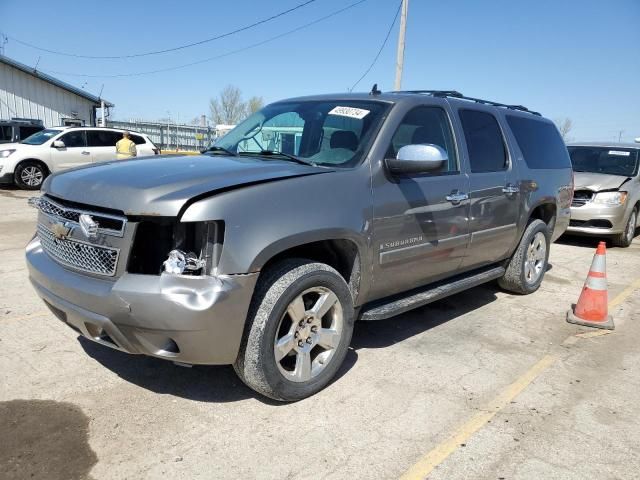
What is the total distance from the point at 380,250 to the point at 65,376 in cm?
222

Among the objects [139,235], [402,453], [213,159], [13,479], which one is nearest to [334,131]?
[213,159]

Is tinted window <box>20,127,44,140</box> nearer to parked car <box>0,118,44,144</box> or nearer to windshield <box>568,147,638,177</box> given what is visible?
parked car <box>0,118,44,144</box>

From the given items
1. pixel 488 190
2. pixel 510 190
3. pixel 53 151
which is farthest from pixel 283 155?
pixel 53 151

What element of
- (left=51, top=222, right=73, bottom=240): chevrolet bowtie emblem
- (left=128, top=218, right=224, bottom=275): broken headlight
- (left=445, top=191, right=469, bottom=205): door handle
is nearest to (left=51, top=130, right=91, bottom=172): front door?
(left=51, top=222, right=73, bottom=240): chevrolet bowtie emblem

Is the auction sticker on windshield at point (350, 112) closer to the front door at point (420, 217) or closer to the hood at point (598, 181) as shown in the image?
the front door at point (420, 217)

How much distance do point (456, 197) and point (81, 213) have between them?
8.78 ft

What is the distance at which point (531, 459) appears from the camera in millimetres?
2662

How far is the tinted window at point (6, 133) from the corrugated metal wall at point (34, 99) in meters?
9.51

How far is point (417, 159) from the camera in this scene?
3.33 metres

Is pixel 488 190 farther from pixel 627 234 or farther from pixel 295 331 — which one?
pixel 627 234

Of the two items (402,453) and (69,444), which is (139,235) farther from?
(402,453)

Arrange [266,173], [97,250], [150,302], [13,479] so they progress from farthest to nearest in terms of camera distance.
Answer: [266,173], [97,250], [150,302], [13,479]

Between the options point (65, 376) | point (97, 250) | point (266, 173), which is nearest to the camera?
point (97, 250)

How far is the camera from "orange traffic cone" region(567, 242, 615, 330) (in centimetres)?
481
